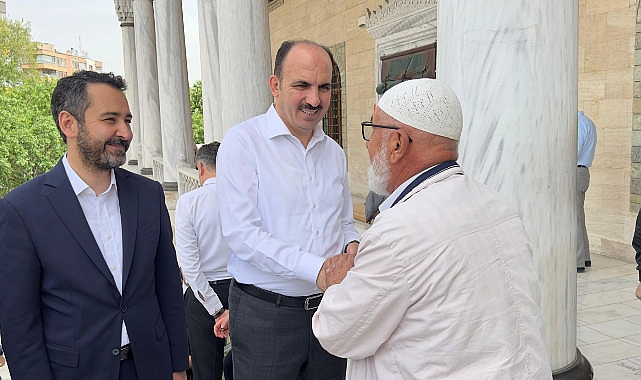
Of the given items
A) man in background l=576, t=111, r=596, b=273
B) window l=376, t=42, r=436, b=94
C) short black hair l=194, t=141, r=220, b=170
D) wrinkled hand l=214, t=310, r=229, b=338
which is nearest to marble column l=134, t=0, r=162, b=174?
window l=376, t=42, r=436, b=94

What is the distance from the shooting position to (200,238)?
3.54 meters

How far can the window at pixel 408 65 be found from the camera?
266 inches

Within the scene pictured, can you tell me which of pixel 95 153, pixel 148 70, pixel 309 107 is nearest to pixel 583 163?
pixel 309 107

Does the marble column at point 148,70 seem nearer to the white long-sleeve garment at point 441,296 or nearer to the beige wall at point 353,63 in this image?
the beige wall at point 353,63

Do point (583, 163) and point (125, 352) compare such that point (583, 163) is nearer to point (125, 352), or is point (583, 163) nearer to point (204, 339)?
point (204, 339)

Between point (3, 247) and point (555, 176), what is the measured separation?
2.35 m

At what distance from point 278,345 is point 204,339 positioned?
5.03 feet

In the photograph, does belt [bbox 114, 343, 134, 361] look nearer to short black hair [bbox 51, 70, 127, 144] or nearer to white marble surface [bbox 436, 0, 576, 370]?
short black hair [bbox 51, 70, 127, 144]

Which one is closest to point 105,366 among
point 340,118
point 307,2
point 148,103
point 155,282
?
point 155,282

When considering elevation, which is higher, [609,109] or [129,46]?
[129,46]

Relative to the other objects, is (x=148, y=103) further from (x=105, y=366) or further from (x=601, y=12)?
(x=105, y=366)

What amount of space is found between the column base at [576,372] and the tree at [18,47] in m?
47.1

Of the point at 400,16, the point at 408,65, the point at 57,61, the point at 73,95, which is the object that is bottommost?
the point at 73,95

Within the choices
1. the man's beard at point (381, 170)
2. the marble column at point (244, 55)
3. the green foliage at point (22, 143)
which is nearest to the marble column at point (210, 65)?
the marble column at point (244, 55)
